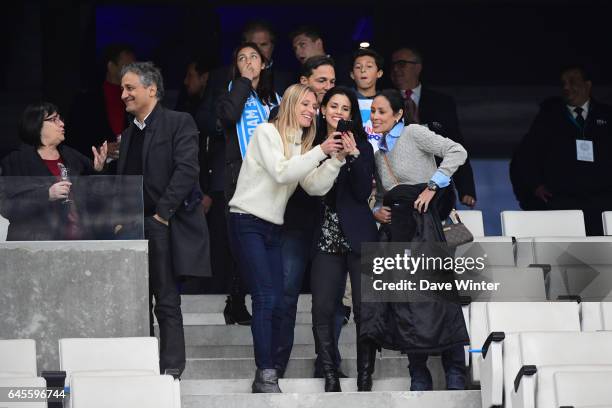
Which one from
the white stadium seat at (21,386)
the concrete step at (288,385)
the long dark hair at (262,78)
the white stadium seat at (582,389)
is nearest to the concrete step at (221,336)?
the concrete step at (288,385)

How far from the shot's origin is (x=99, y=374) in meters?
7.45

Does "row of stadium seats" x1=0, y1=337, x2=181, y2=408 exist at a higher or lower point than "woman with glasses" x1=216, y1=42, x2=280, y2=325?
lower

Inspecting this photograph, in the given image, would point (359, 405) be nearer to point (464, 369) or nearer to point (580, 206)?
point (464, 369)

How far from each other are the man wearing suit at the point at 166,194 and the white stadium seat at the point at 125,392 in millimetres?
939

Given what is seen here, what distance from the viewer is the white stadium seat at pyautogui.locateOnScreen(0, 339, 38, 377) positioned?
7.52 meters

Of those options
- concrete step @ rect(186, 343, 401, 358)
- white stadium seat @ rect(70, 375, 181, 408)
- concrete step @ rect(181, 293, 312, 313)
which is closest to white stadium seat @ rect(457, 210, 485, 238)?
concrete step @ rect(181, 293, 312, 313)

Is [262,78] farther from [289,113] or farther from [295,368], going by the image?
[295,368]

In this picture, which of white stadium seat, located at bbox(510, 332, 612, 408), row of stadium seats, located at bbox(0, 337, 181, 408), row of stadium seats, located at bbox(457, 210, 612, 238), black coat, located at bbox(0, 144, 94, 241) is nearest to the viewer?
row of stadium seats, located at bbox(0, 337, 181, 408)

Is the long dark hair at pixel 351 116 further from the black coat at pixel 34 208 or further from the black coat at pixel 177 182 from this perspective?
the black coat at pixel 34 208

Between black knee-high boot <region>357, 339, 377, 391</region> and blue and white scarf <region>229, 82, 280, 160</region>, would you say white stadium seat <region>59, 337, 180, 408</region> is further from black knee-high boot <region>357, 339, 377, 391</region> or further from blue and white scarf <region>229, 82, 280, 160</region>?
blue and white scarf <region>229, 82, 280, 160</region>

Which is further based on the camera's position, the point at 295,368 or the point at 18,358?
the point at 295,368

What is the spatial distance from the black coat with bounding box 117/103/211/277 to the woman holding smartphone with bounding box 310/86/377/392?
26.5 inches

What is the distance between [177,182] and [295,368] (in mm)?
1348

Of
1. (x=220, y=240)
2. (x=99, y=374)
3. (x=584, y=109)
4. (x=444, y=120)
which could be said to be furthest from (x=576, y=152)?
(x=99, y=374)
